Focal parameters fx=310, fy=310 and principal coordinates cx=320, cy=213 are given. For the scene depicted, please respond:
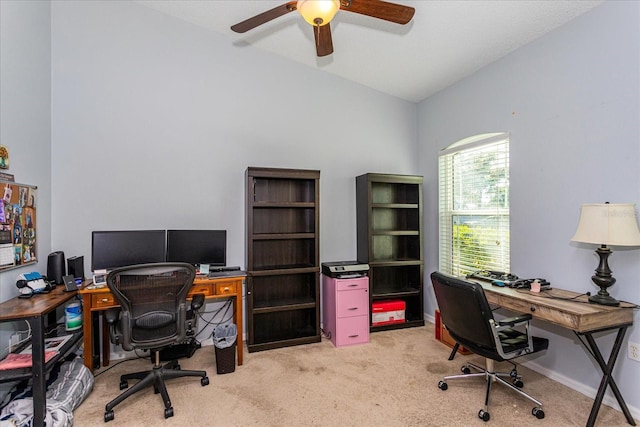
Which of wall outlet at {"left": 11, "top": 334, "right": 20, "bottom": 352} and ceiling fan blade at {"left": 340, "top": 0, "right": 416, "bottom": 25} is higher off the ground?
ceiling fan blade at {"left": 340, "top": 0, "right": 416, "bottom": 25}

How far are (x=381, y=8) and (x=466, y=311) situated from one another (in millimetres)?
1997

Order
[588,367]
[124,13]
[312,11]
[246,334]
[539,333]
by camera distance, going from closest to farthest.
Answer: [312,11], [588,367], [539,333], [124,13], [246,334]

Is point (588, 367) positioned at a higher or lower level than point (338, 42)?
lower

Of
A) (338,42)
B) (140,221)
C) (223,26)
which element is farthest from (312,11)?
(140,221)

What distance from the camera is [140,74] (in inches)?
119

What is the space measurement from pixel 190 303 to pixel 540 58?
3.47m

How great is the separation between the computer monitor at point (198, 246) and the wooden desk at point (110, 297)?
0.29 m

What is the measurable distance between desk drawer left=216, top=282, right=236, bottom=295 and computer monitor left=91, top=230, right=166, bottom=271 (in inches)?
25.2

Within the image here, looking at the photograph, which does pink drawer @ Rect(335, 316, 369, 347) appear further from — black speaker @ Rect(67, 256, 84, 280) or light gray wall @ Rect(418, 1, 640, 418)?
black speaker @ Rect(67, 256, 84, 280)

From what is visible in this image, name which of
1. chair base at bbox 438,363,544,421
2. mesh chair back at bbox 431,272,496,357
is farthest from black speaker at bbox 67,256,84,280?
chair base at bbox 438,363,544,421

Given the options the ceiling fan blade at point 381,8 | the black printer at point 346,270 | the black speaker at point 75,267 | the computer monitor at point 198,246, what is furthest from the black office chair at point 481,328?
the black speaker at point 75,267

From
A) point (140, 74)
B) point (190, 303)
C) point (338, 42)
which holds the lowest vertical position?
point (190, 303)

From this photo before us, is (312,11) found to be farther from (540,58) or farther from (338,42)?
(540,58)

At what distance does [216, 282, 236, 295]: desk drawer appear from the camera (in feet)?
9.01
